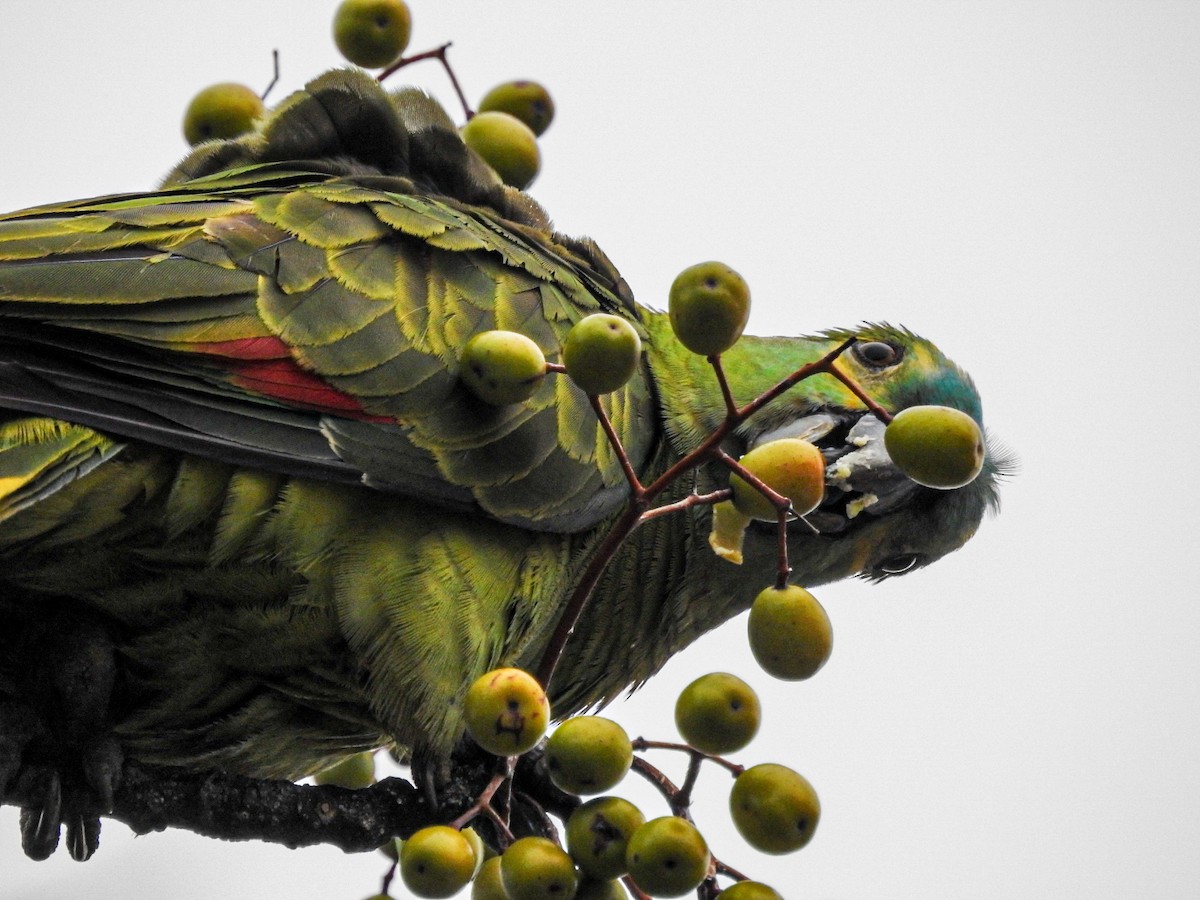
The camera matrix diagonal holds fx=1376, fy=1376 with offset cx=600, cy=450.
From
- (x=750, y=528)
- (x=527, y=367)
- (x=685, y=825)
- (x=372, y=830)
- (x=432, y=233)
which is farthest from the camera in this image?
(x=750, y=528)

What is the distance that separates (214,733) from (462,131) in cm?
145

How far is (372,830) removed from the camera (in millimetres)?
2514

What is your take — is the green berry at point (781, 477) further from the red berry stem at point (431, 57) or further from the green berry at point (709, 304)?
the red berry stem at point (431, 57)

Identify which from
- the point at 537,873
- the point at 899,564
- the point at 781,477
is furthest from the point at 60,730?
the point at 899,564

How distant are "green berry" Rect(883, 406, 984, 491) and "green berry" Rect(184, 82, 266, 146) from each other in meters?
1.79

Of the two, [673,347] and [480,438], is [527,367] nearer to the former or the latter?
[480,438]

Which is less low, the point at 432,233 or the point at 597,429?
the point at 432,233

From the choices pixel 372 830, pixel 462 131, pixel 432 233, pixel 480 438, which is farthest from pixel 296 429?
pixel 462 131

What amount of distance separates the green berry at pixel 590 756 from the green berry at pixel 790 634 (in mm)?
254

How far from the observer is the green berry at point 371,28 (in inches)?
115

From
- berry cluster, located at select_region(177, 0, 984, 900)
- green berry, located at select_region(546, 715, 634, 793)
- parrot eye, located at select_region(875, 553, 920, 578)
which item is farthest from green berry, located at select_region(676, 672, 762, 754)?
parrot eye, located at select_region(875, 553, 920, 578)

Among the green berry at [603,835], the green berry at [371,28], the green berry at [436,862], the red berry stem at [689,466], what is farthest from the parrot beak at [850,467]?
the green berry at [436,862]

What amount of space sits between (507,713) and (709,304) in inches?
25.9

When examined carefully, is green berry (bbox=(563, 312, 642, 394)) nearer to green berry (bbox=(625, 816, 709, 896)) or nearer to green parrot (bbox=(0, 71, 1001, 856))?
green parrot (bbox=(0, 71, 1001, 856))
